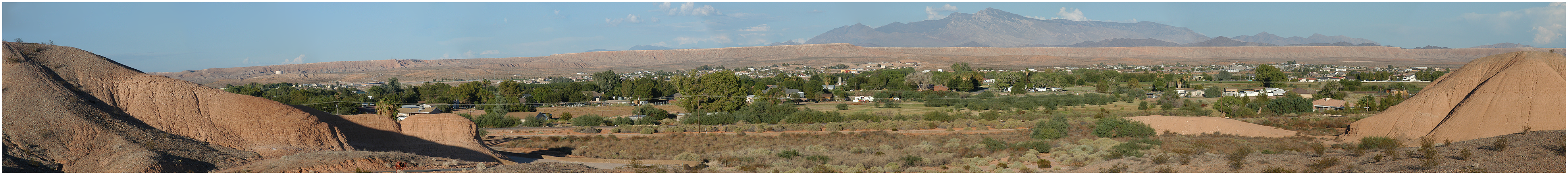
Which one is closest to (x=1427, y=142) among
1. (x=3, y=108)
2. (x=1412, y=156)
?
(x=1412, y=156)

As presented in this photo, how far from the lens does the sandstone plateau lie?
12477mm

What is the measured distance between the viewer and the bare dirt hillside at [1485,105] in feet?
64.1

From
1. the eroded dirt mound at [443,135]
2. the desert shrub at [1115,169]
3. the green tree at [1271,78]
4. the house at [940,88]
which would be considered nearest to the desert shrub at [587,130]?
the eroded dirt mound at [443,135]

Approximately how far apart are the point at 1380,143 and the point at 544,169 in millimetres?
20920

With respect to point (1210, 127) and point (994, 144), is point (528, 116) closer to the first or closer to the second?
point (994, 144)

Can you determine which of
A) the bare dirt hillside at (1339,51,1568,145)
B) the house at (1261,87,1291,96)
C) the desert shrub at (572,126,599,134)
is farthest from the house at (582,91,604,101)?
the bare dirt hillside at (1339,51,1568,145)

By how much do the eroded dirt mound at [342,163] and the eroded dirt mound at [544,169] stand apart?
0.77 metres

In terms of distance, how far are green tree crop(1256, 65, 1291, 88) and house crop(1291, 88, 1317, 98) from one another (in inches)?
180

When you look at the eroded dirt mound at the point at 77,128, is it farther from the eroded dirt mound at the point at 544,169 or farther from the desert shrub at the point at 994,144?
the desert shrub at the point at 994,144

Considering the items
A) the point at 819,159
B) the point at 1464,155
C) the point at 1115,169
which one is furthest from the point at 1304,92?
the point at 819,159

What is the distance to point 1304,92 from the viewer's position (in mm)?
61062

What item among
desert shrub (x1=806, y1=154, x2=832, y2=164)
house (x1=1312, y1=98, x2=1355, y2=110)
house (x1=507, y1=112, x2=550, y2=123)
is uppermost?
house (x1=507, y1=112, x2=550, y2=123)

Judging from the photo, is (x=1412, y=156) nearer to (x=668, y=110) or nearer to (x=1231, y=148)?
(x=1231, y=148)

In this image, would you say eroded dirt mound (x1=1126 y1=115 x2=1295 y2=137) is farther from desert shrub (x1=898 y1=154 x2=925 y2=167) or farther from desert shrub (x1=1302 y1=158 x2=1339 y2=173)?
desert shrub (x1=898 y1=154 x2=925 y2=167)
